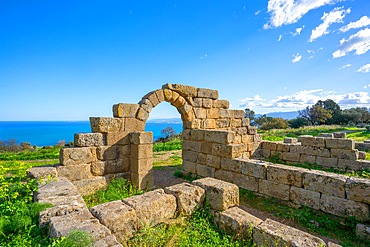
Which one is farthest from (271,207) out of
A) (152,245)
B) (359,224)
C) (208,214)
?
(152,245)

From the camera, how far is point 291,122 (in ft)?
171

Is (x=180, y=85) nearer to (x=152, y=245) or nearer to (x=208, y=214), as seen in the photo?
(x=208, y=214)

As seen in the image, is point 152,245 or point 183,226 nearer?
point 152,245

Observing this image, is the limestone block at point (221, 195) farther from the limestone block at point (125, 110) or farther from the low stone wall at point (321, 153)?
the low stone wall at point (321, 153)

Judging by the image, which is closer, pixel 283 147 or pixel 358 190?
pixel 358 190

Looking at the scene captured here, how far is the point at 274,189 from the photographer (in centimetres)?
654

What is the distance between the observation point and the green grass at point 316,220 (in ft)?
15.5

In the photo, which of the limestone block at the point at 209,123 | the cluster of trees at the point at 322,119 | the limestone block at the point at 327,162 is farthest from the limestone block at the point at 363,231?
the cluster of trees at the point at 322,119

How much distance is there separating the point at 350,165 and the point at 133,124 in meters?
9.80

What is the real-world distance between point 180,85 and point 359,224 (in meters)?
7.72

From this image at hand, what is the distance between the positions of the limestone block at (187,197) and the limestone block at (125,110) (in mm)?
3953

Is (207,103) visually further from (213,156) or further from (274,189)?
(274,189)

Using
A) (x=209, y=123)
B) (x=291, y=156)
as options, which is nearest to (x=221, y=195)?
(x=209, y=123)

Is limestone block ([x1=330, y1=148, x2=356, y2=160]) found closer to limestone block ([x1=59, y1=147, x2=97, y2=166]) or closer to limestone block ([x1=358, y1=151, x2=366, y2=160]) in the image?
limestone block ([x1=358, y1=151, x2=366, y2=160])
